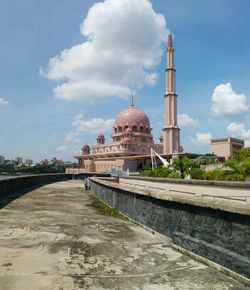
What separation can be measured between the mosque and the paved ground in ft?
187

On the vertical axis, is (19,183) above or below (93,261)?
above

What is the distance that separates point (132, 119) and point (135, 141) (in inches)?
259

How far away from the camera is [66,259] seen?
5.91 meters

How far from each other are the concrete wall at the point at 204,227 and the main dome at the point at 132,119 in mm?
75052

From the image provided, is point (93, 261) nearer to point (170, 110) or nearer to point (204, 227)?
point (204, 227)

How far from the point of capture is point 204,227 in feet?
20.2

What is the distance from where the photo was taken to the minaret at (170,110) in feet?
209

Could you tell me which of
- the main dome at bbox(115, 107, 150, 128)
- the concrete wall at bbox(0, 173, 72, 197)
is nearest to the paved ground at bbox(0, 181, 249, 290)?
the concrete wall at bbox(0, 173, 72, 197)

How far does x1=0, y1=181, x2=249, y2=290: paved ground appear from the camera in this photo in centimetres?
492

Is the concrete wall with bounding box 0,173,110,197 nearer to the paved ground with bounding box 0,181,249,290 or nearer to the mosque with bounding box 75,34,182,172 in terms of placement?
the paved ground with bounding box 0,181,249,290

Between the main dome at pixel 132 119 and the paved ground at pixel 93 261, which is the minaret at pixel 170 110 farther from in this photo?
the paved ground at pixel 93 261

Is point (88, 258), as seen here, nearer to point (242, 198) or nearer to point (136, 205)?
point (136, 205)

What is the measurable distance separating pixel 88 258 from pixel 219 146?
49.4m

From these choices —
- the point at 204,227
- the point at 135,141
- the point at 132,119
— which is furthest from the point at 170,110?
the point at 204,227
